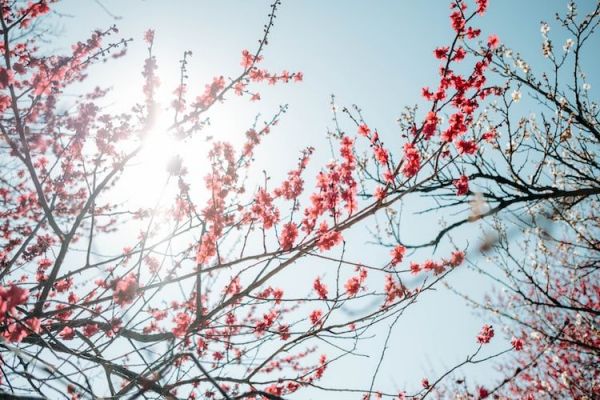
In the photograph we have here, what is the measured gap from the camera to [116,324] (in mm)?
3529

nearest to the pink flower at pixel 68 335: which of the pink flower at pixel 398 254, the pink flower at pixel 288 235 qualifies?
the pink flower at pixel 288 235

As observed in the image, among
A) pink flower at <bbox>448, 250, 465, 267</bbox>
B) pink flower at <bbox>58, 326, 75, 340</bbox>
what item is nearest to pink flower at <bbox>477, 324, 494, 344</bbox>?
pink flower at <bbox>448, 250, 465, 267</bbox>

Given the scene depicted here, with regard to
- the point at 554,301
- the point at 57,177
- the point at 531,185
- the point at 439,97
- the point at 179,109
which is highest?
the point at 57,177

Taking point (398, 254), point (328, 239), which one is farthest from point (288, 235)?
point (398, 254)

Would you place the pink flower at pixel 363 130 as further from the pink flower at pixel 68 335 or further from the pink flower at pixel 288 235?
the pink flower at pixel 68 335

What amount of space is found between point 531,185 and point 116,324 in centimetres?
526

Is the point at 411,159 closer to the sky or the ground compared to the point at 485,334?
closer to the sky

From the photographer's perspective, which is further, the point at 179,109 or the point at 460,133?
the point at 179,109

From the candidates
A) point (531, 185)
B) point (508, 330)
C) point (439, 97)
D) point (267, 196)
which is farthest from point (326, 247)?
point (508, 330)

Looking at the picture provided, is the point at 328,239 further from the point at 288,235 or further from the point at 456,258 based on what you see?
the point at 456,258

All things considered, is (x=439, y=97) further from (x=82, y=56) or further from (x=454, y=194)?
(x=82, y=56)

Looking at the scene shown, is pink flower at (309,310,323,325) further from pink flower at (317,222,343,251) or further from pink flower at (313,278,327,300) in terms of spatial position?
pink flower at (317,222,343,251)

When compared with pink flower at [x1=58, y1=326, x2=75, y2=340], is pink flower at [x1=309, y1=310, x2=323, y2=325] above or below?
below

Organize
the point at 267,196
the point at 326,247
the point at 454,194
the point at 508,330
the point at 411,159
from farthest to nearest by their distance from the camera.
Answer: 1. the point at 508,330
2. the point at 454,194
3. the point at 267,196
4. the point at 411,159
5. the point at 326,247
